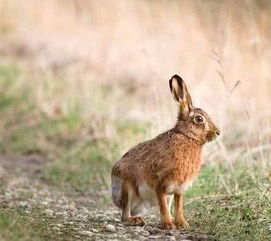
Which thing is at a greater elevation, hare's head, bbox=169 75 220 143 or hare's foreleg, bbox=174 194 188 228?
hare's head, bbox=169 75 220 143

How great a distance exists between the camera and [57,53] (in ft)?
49.4

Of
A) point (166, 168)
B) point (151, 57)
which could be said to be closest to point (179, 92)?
point (166, 168)

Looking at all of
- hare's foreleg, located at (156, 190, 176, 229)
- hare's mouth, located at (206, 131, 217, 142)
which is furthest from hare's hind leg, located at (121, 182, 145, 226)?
hare's mouth, located at (206, 131, 217, 142)

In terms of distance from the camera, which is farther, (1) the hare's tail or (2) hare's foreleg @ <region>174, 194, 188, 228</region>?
(1) the hare's tail

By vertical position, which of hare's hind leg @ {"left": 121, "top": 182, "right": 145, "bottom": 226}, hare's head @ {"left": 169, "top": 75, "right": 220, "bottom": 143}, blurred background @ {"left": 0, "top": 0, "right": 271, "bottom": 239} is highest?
blurred background @ {"left": 0, "top": 0, "right": 271, "bottom": 239}

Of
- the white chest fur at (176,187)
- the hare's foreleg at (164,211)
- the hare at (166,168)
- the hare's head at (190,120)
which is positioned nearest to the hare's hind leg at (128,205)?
the hare at (166,168)

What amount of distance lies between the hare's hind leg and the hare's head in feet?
2.03

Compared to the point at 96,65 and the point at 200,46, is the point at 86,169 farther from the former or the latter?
the point at 96,65

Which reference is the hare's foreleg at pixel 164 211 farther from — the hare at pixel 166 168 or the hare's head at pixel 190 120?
the hare's head at pixel 190 120

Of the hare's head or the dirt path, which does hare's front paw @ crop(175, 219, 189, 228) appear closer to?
the dirt path

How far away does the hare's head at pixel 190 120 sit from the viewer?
6195 mm

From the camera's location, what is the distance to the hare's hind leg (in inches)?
247

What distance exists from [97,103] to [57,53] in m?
3.21

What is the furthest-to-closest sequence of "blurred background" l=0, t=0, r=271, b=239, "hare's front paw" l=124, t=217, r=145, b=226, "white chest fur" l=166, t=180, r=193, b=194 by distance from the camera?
"blurred background" l=0, t=0, r=271, b=239, "hare's front paw" l=124, t=217, r=145, b=226, "white chest fur" l=166, t=180, r=193, b=194
